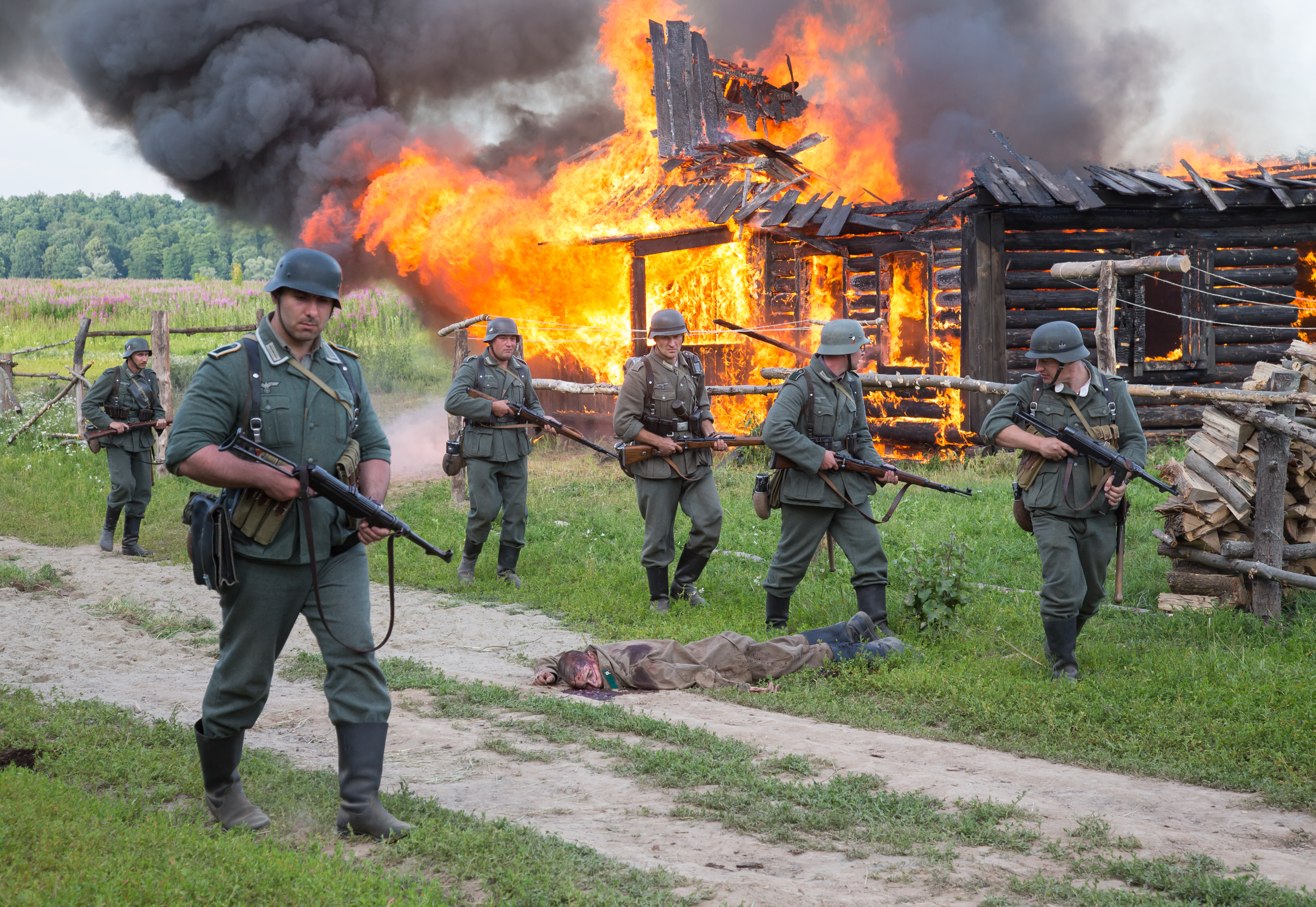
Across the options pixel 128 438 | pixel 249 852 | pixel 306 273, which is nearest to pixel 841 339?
pixel 306 273

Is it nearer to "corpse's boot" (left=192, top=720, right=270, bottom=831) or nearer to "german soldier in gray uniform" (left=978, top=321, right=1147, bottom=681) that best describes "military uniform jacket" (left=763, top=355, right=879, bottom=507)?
"german soldier in gray uniform" (left=978, top=321, right=1147, bottom=681)

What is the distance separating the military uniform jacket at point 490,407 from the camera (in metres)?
8.55

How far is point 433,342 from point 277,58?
6.33m

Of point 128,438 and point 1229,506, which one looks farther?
point 128,438

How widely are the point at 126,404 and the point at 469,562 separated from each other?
4453 millimetres

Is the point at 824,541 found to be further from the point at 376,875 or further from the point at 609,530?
the point at 376,875

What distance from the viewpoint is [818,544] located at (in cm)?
662

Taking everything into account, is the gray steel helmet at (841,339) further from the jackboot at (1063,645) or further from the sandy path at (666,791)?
the sandy path at (666,791)

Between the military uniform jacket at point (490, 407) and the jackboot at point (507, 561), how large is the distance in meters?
0.76

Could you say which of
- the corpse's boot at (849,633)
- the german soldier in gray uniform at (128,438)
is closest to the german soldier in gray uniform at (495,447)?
the corpse's boot at (849,633)

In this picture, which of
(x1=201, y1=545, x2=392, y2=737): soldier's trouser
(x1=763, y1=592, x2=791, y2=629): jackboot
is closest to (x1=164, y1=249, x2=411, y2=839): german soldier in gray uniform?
(x1=201, y1=545, x2=392, y2=737): soldier's trouser

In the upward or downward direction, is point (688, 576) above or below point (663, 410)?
below

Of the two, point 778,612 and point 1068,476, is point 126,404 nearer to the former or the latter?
point 778,612

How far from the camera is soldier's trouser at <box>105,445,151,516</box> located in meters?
10.4
